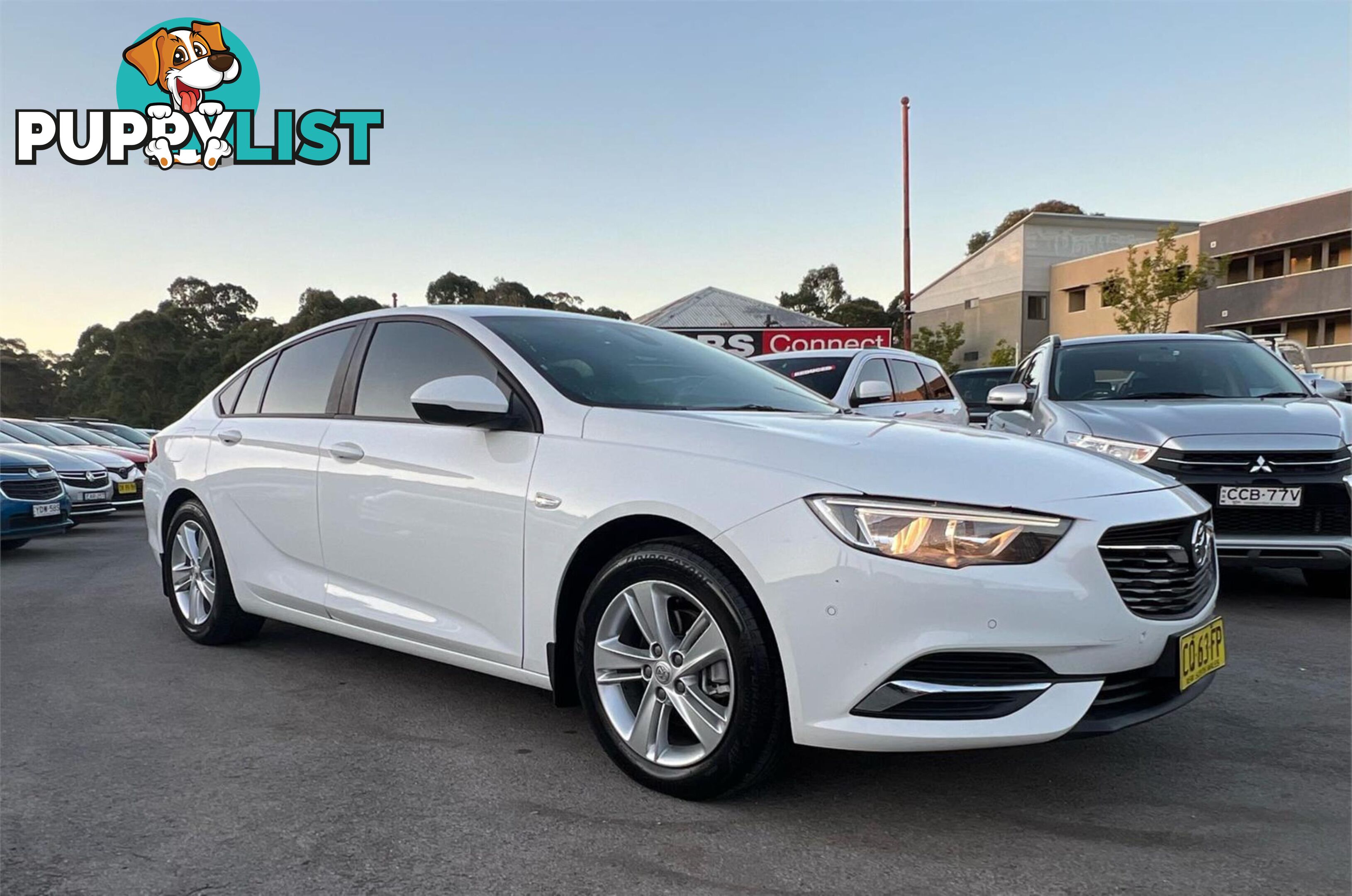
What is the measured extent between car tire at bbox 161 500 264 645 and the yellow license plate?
156 inches

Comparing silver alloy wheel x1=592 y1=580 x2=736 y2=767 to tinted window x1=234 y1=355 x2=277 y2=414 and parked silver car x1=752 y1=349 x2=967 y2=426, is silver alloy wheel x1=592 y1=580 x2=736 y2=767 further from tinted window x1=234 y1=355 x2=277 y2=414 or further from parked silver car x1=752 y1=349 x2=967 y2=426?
parked silver car x1=752 y1=349 x2=967 y2=426

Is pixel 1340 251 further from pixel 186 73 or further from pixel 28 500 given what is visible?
pixel 28 500

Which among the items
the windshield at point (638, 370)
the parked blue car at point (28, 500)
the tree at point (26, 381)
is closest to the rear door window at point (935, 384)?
the windshield at point (638, 370)

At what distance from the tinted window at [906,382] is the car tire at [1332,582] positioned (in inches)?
137

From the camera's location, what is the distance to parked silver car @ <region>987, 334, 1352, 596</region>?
17.3 ft

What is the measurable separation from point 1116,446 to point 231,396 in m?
4.81

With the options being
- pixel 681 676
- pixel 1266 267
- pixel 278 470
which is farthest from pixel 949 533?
pixel 1266 267

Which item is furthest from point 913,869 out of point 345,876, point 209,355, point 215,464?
point 209,355

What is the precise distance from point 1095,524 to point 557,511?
157 centimetres

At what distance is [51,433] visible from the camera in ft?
49.1

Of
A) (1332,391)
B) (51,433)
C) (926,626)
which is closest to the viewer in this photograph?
(926,626)

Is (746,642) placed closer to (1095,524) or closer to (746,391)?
(1095,524)

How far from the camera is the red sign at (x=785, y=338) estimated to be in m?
20.2

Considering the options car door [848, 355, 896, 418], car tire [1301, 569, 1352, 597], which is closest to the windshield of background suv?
car tire [1301, 569, 1352, 597]
